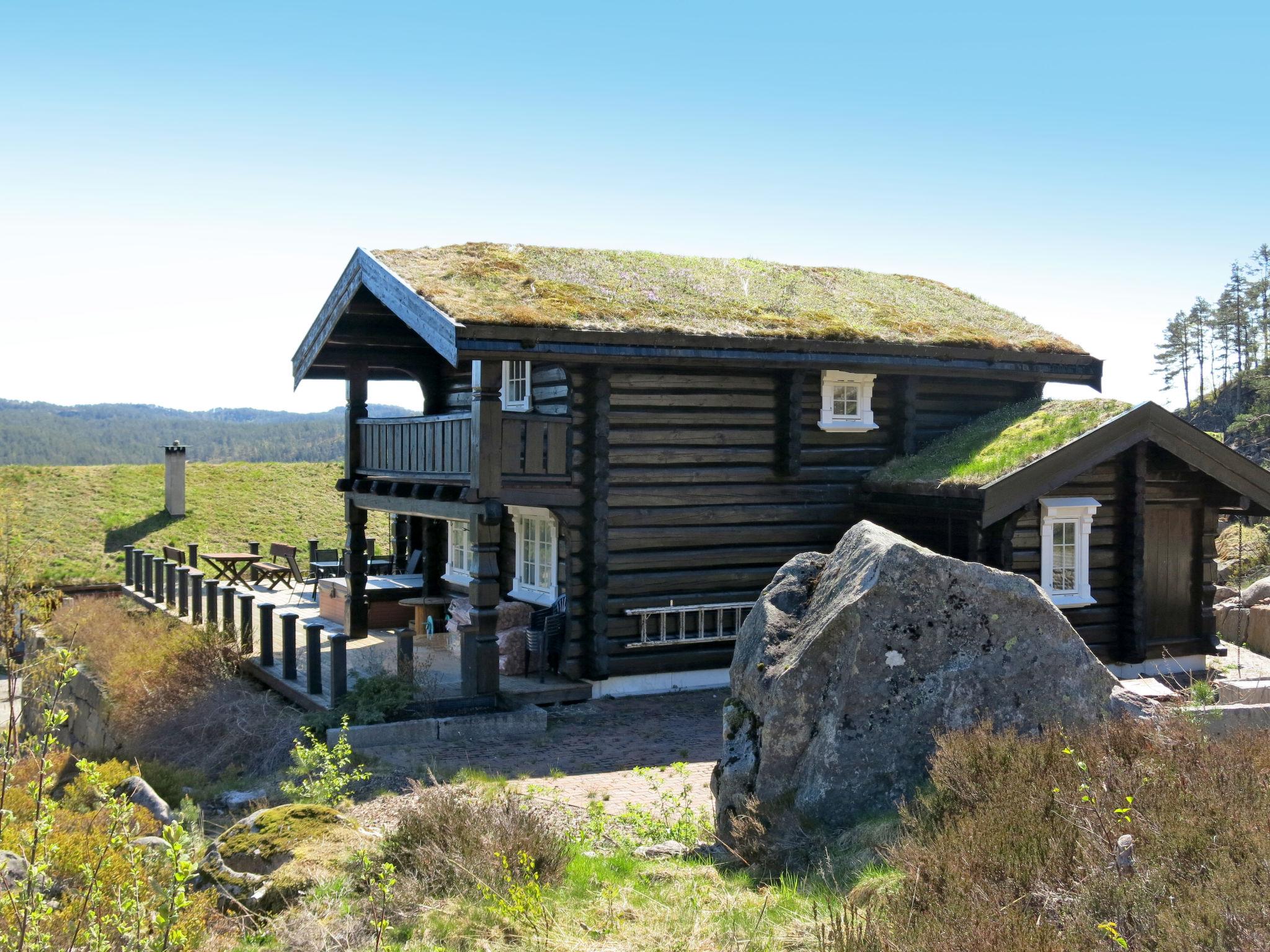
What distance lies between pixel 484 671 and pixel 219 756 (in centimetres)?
323

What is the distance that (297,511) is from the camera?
125 feet

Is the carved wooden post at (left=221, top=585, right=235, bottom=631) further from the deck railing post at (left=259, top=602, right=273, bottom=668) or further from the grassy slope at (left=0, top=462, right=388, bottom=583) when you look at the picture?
the grassy slope at (left=0, top=462, right=388, bottom=583)

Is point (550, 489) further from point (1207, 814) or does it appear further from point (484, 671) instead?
point (1207, 814)

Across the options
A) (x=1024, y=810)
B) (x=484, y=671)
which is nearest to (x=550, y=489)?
(x=484, y=671)

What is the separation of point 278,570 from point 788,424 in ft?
47.7

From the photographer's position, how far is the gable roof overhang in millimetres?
14414

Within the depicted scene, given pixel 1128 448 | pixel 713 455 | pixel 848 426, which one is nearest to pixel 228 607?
pixel 713 455

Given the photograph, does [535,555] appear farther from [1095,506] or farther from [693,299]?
[1095,506]

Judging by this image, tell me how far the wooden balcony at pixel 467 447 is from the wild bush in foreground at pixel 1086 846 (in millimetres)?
8302

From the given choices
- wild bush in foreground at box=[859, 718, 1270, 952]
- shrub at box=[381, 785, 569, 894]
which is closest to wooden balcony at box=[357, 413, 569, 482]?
shrub at box=[381, 785, 569, 894]

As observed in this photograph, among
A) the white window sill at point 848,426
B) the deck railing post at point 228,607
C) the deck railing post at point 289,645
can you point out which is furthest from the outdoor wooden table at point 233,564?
the white window sill at point 848,426

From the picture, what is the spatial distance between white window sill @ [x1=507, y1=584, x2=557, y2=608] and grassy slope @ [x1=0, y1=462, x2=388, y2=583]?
1797cm

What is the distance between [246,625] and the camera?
672 inches

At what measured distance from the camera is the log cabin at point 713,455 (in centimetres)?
1428
